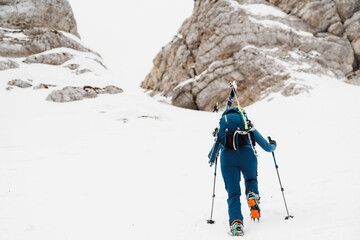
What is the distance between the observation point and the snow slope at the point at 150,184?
4.68m

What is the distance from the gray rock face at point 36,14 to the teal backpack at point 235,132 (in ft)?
172

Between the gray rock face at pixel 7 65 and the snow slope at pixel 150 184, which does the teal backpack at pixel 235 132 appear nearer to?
the snow slope at pixel 150 184

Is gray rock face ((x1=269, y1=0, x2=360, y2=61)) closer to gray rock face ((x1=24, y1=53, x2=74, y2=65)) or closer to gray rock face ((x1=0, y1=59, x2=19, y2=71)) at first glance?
gray rock face ((x1=24, y1=53, x2=74, y2=65))

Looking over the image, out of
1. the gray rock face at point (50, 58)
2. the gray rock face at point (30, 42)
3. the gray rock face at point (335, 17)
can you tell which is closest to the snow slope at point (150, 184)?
the gray rock face at point (50, 58)

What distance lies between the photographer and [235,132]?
4.66 metres

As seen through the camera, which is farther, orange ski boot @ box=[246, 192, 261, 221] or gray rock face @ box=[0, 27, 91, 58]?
gray rock face @ box=[0, 27, 91, 58]

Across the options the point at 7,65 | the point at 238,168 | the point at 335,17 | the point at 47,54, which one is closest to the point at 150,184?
the point at 238,168

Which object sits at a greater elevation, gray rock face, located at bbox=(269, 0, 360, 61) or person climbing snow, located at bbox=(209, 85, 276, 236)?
gray rock face, located at bbox=(269, 0, 360, 61)

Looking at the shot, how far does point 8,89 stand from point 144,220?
29.1 metres

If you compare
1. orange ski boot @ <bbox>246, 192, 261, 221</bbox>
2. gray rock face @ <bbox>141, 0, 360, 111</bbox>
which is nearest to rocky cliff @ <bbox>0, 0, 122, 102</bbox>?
gray rock face @ <bbox>141, 0, 360, 111</bbox>

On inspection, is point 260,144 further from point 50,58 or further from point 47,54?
point 47,54

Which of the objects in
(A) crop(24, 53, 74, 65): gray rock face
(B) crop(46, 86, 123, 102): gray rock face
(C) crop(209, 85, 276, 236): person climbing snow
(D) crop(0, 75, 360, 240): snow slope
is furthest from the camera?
(A) crop(24, 53, 74, 65): gray rock face

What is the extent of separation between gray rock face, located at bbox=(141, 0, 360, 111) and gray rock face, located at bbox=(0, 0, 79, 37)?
92.3 feet

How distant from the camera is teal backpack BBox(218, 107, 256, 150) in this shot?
4711 millimetres
